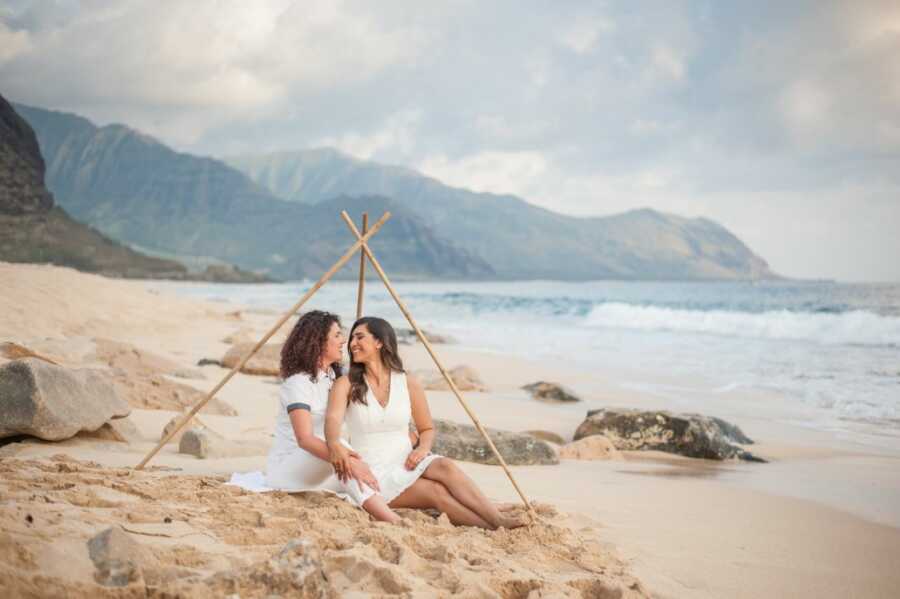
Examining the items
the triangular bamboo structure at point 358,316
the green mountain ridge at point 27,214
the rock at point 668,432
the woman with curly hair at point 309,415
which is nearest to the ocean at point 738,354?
the rock at point 668,432

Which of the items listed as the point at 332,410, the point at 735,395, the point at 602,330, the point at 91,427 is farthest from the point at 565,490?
the point at 602,330

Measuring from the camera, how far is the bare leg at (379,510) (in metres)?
4.17

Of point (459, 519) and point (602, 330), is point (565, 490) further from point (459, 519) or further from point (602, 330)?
point (602, 330)

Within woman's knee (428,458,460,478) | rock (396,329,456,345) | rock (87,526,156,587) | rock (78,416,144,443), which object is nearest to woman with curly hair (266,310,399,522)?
woman's knee (428,458,460,478)

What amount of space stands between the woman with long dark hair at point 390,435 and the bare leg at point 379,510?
0.71 feet

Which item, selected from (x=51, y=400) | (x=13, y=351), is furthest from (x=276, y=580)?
(x=13, y=351)

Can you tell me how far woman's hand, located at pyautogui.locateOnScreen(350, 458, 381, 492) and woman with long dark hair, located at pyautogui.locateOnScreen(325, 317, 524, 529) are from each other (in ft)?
0.20

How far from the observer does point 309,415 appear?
4.54 m

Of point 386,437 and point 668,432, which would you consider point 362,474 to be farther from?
point 668,432

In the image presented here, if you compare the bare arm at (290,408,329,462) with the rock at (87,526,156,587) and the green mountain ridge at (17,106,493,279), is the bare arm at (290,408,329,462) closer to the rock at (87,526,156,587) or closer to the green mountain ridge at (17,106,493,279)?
the rock at (87,526,156,587)

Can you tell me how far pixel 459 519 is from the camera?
14.4 feet

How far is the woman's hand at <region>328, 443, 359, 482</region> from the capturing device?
4262mm

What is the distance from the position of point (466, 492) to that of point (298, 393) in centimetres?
128

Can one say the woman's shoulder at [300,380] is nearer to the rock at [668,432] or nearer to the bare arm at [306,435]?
the bare arm at [306,435]
